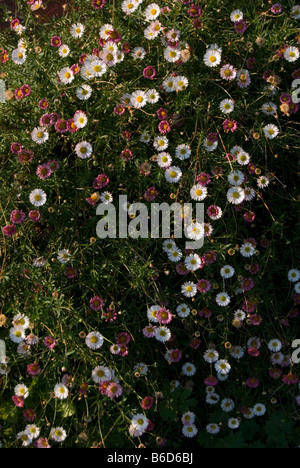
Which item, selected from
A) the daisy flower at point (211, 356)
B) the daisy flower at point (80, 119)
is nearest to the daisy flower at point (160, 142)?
the daisy flower at point (80, 119)

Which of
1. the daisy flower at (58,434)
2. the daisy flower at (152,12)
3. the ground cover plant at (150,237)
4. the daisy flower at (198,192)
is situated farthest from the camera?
the daisy flower at (152,12)

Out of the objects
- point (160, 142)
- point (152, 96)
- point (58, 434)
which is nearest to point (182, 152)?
point (160, 142)

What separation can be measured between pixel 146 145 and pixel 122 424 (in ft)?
4.60

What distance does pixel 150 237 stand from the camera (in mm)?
2654

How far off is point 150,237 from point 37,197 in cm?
59

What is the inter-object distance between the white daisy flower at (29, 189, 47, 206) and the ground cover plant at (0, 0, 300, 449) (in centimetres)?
1

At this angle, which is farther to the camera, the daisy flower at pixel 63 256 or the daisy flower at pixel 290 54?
the daisy flower at pixel 290 54

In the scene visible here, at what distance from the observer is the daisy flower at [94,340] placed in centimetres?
240

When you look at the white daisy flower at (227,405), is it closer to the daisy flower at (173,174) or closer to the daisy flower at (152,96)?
the daisy flower at (173,174)

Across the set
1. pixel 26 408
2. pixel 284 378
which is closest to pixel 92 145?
pixel 26 408

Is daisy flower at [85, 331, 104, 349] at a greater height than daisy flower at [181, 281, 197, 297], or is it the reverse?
daisy flower at [181, 281, 197, 297]

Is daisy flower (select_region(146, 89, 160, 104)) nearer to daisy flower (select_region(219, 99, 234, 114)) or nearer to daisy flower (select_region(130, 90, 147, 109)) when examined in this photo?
daisy flower (select_region(130, 90, 147, 109))

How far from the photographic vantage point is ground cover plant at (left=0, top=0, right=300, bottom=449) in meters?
2.46

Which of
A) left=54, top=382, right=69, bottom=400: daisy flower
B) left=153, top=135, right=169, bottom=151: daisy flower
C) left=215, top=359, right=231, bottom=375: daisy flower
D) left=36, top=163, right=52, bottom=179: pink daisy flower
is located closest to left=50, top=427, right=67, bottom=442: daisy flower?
left=54, top=382, right=69, bottom=400: daisy flower
